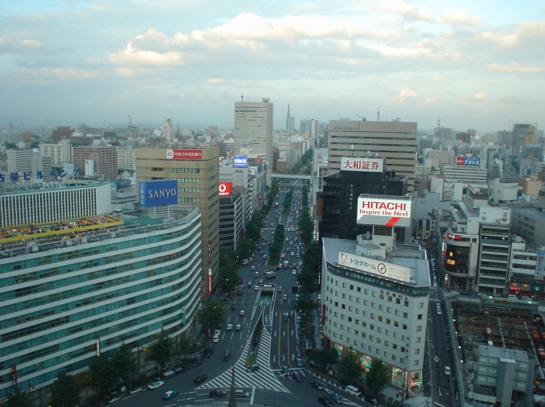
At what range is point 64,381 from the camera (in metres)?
21.1

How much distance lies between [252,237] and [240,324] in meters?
24.2

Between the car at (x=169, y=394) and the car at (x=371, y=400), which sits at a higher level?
the car at (x=169, y=394)

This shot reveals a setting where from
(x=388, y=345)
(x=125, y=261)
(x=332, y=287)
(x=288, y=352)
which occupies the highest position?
(x=125, y=261)

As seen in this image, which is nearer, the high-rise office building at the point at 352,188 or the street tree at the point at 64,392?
the street tree at the point at 64,392

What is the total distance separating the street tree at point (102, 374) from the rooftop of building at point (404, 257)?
13574 mm

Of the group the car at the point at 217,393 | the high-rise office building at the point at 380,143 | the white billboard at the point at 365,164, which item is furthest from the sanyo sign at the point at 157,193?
the high-rise office building at the point at 380,143

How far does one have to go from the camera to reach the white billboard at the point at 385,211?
97.4ft

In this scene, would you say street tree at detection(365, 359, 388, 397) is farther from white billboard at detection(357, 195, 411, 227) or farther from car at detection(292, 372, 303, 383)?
white billboard at detection(357, 195, 411, 227)

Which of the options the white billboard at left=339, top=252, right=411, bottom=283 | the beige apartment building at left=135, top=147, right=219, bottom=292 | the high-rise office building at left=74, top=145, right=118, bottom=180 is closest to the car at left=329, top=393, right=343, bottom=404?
the white billboard at left=339, top=252, right=411, bottom=283

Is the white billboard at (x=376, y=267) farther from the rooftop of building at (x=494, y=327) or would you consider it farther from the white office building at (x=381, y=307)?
the rooftop of building at (x=494, y=327)

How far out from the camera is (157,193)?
94.1ft

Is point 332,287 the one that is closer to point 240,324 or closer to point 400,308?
point 400,308

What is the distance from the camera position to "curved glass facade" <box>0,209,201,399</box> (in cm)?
2081

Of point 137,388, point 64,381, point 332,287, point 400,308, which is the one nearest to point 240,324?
point 332,287
